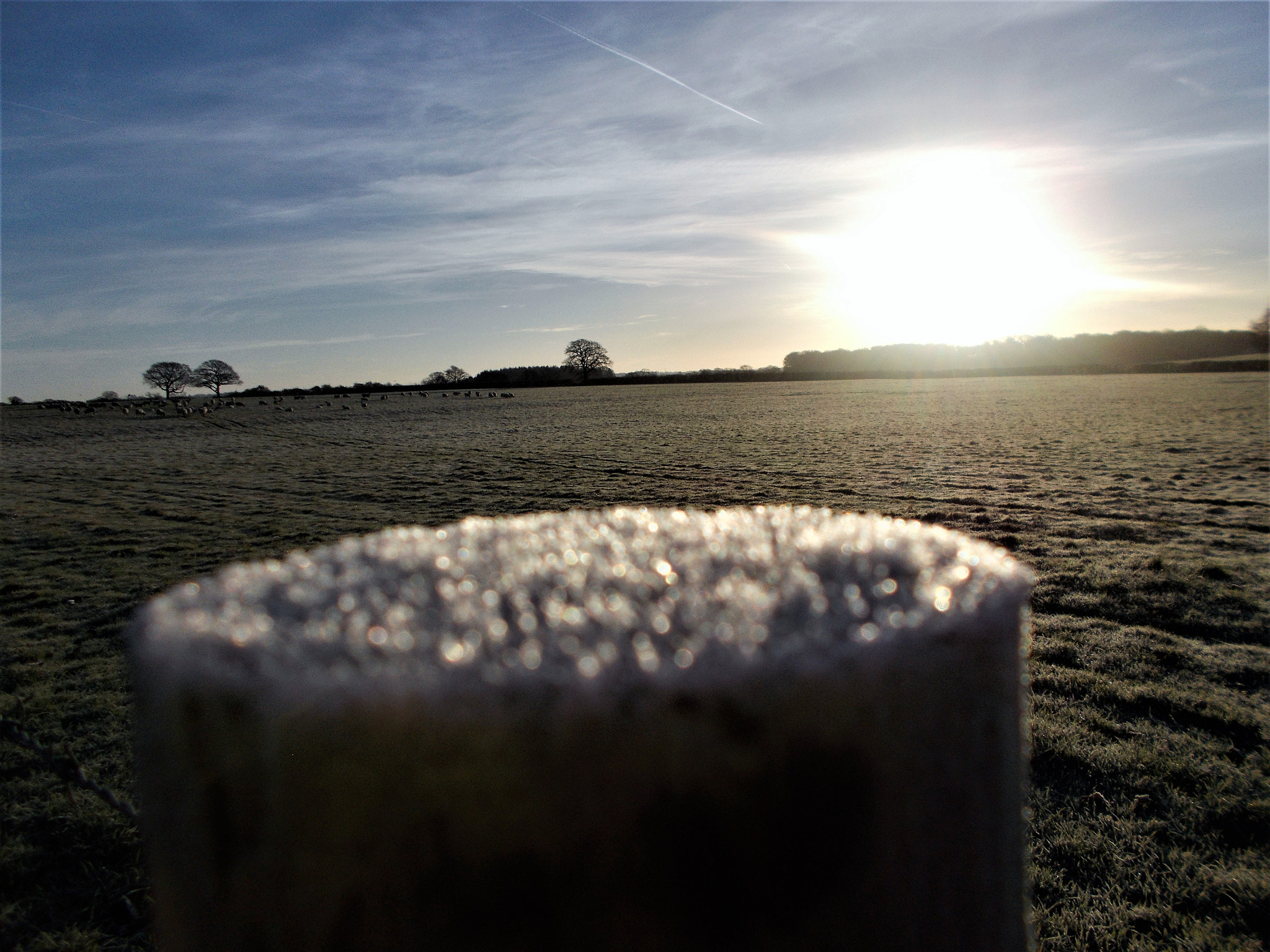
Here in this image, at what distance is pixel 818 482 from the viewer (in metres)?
12.3

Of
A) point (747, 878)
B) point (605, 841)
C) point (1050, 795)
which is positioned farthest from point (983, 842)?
point (1050, 795)

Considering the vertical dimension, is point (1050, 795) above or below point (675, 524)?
below

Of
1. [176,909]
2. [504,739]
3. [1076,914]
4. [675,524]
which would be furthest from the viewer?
[1076,914]

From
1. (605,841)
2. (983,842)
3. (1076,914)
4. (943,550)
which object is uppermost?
(943,550)

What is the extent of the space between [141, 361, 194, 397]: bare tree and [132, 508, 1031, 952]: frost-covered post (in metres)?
102

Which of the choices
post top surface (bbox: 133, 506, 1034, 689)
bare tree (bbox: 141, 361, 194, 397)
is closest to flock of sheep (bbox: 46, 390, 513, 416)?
bare tree (bbox: 141, 361, 194, 397)

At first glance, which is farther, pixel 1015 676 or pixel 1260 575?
pixel 1260 575

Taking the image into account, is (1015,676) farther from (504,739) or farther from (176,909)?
(176,909)

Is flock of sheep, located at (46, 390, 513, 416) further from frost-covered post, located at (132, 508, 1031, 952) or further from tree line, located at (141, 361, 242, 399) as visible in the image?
frost-covered post, located at (132, 508, 1031, 952)

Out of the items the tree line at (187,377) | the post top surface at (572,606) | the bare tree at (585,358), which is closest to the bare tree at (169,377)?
the tree line at (187,377)

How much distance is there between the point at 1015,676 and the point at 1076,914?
2.71 metres

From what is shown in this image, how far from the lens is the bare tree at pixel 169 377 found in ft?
285

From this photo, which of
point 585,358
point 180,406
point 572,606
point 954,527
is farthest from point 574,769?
point 585,358

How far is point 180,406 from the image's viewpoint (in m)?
51.2
